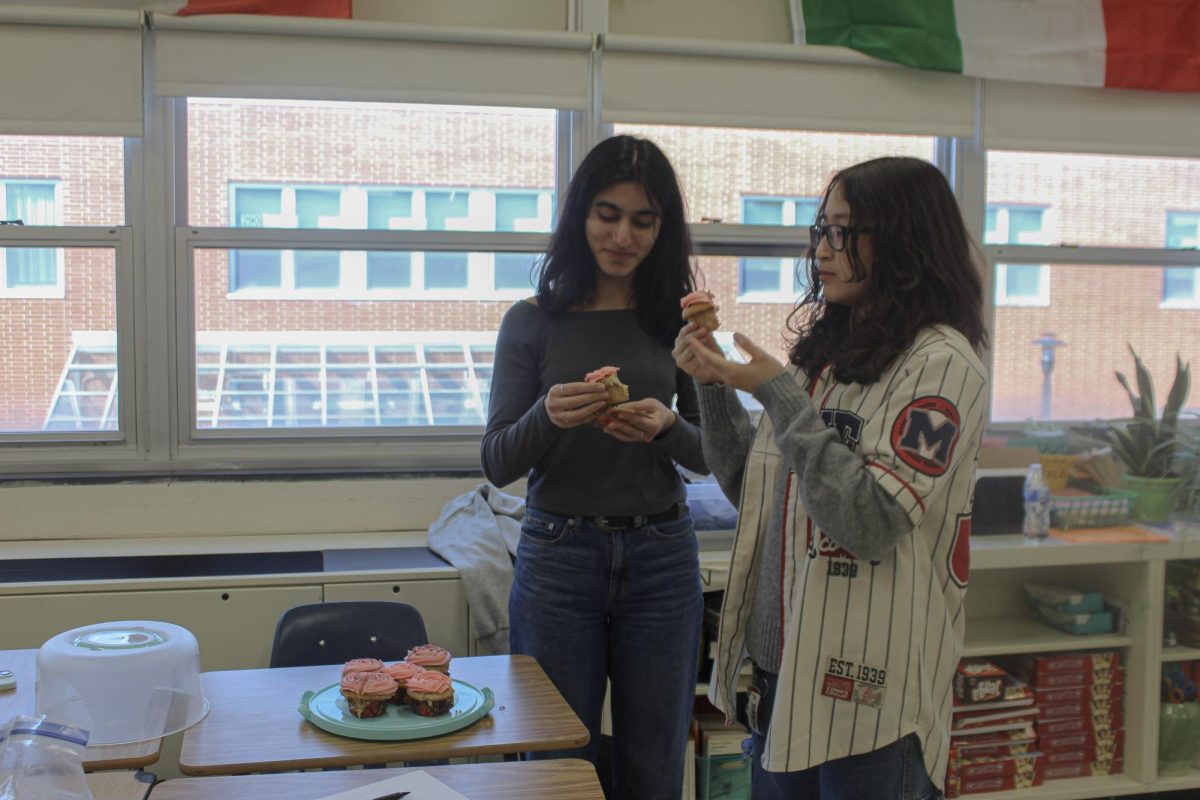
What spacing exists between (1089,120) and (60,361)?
136 inches

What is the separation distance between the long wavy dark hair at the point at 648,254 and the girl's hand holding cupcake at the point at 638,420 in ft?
0.72

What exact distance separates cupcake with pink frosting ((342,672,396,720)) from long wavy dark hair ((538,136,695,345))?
0.79 m

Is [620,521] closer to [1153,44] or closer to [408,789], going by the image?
[408,789]

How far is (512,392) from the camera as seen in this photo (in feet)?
6.71

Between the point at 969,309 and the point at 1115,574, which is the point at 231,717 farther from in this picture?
the point at 1115,574

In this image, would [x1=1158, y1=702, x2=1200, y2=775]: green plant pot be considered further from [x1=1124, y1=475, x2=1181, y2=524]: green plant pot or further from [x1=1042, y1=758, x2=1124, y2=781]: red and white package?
[x1=1124, y1=475, x2=1181, y2=524]: green plant pot

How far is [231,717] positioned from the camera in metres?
1.67

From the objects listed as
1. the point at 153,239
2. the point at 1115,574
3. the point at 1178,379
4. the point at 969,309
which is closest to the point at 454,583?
the point at 153,239

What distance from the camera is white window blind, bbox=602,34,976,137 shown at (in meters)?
3.27

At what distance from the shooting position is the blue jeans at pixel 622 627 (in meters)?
1.92

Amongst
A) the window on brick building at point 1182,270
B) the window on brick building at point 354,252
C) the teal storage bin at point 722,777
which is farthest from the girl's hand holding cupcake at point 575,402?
the window on brick building at point 1182,270

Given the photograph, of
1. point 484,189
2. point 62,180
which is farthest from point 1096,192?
point 62,180

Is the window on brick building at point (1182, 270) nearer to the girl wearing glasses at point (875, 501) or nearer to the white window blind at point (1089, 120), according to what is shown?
the white window blind at point (1089, 120)

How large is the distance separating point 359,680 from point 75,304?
2.09m
